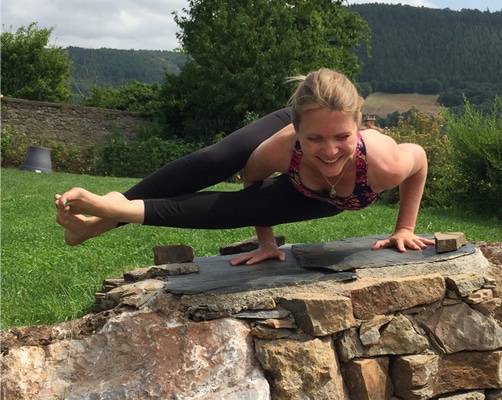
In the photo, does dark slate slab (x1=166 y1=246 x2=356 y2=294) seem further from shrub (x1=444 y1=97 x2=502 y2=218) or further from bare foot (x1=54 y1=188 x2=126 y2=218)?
shrub (x1=444 y1=97 x2=502 y2=218)

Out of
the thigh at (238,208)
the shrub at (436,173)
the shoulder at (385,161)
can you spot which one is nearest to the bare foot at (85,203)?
the thigh at (238,208)

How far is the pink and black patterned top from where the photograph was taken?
2.88 meters

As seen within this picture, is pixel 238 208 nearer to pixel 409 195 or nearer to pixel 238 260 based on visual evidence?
pixel 238 260

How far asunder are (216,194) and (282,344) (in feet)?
2.87

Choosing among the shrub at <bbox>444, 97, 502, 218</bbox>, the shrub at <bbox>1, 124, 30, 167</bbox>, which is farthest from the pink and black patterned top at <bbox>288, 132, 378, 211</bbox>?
the shrub at <bbox>1, 124, 30, 167</bbox>

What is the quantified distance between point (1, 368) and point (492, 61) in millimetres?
75344

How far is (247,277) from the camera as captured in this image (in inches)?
113

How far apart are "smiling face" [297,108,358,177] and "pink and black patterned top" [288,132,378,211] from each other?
4.8 inches

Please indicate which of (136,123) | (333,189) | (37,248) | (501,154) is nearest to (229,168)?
(333,189)

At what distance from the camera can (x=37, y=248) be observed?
5.57 metres

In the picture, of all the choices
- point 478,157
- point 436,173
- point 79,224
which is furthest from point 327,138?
point 436,173

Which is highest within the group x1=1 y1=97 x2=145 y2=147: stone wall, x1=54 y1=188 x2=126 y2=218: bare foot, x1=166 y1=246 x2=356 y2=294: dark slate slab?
x1=1 y1=97 x2=145 y2=147: stone wall

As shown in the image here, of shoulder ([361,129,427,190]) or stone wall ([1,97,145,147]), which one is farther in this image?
stone wall ([1,97,145,147])

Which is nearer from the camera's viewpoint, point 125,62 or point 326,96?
point 326,96
